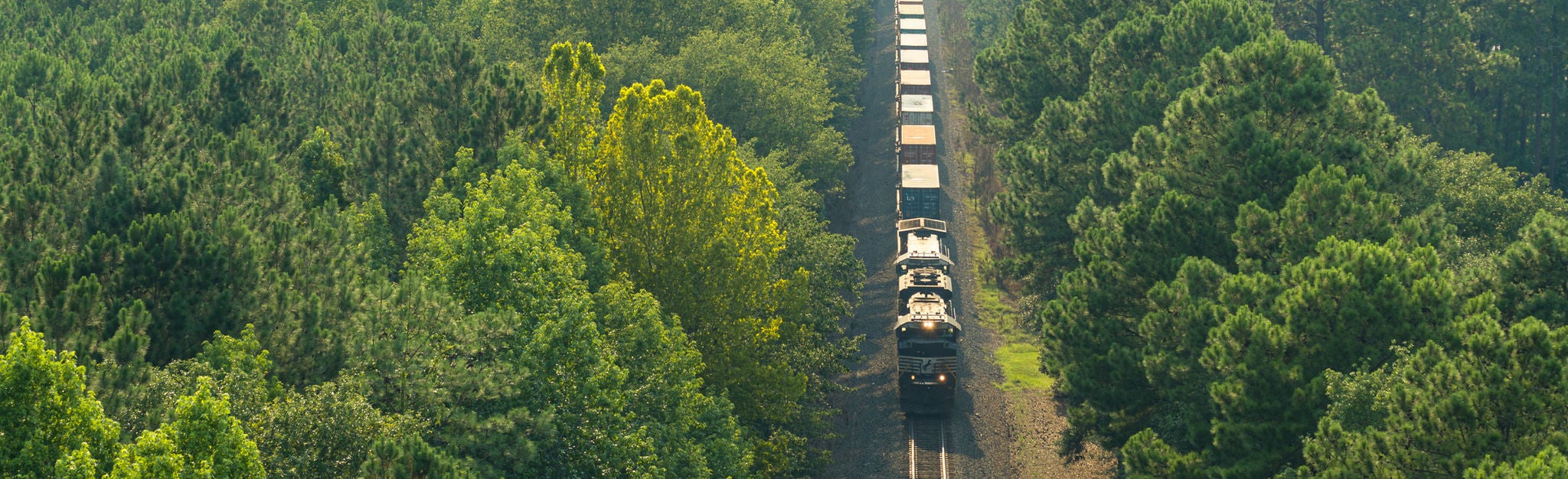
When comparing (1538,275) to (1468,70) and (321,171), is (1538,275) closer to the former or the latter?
(321,171)

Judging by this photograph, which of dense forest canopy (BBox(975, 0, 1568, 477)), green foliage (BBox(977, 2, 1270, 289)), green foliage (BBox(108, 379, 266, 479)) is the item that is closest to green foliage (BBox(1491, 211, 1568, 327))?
dense forest canopy (BBox(975, 0, 1568, 477))

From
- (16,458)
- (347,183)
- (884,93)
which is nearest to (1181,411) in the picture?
(347,183)

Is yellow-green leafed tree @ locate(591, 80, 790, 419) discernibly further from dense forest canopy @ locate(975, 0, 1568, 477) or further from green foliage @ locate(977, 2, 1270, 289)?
green foliage @ locate(977, 2, 1270, 289)

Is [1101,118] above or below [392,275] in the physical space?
above

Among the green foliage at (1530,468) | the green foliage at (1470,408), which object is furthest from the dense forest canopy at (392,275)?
the green foliage at (1530,468)

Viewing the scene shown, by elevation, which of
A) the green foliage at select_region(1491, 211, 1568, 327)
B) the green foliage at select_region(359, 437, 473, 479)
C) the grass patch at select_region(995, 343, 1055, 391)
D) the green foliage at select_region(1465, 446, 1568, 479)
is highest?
the grass patch at select_region(995, 343, 1055, 391)

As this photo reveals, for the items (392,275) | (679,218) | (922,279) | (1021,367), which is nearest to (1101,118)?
(922,279)

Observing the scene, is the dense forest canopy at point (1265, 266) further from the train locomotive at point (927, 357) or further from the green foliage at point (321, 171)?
the green foliage at point (321, 171)
